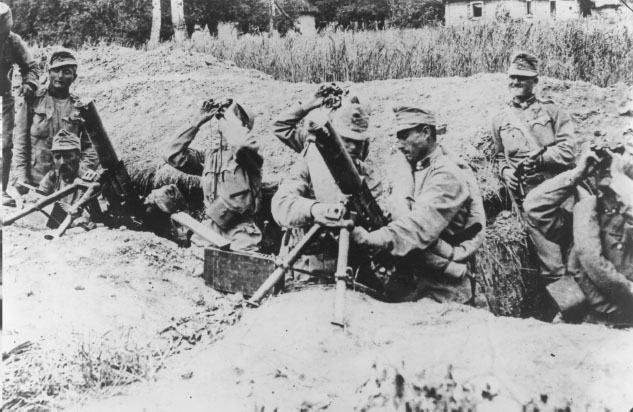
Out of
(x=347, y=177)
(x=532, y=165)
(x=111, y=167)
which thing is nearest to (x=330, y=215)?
(x=347, y=177)

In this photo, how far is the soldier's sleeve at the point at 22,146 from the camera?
6184mm

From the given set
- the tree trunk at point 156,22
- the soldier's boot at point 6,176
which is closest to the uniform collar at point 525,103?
the tree trunk at point 156,22

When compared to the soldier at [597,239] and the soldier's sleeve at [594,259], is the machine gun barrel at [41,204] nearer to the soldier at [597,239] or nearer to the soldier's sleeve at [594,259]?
the soldier at [597,239]

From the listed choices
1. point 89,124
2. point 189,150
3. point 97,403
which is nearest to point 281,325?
point 97,403

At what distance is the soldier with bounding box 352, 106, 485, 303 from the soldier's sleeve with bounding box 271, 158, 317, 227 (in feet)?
1.65

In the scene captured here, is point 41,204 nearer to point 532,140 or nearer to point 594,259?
point 532,140

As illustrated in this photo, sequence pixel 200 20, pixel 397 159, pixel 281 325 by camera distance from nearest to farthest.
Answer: pixel 281 325, pixel 397 159, pixel 200 20

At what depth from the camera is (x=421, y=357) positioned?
13.5ft

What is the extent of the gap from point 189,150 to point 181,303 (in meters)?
1.46

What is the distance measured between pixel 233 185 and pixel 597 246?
3.06 m

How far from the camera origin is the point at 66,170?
6.06 m

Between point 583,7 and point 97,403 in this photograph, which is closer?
point 97,403

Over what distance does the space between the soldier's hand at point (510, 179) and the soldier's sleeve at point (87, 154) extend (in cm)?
399

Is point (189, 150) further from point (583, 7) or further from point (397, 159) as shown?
point (583, 7)
